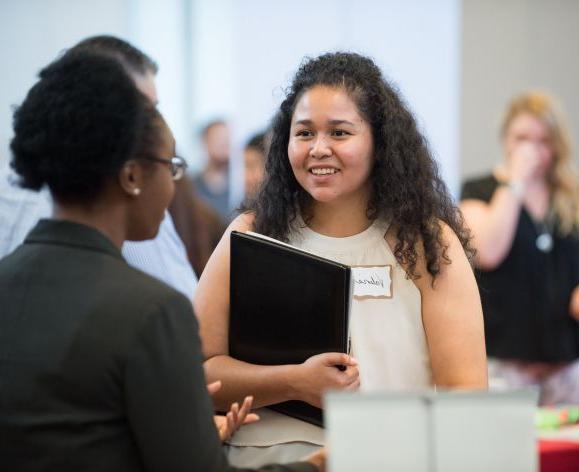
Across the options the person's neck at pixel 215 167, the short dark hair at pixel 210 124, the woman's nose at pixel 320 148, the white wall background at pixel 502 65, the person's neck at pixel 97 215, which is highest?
the white wall background at pixel 502 65

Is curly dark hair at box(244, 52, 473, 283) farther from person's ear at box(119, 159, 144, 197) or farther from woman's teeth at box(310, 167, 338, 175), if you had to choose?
person's ear at box(119, 159, 144, 197)

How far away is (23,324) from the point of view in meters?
1.31

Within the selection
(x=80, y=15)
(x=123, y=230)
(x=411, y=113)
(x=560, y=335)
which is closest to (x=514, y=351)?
(x=560, y=335)

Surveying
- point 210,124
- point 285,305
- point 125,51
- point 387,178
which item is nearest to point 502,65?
point 210,124

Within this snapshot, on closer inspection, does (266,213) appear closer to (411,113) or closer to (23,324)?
Answer: (411,113)

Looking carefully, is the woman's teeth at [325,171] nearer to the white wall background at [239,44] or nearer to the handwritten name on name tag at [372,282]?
the handwritten name on name tag at [372,282]

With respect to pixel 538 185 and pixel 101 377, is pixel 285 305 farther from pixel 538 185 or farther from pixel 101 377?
pixel 538 185

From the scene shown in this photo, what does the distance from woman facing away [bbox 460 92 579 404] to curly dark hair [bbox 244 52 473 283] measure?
5.24 ft

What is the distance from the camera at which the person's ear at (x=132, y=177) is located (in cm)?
133

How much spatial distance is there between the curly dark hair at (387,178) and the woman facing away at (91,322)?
0.71 m

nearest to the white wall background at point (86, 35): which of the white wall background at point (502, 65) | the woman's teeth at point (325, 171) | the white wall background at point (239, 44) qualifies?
the white wall background at point (239, 44)

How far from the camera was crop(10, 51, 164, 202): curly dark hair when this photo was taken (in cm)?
129

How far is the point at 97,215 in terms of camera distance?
135cm

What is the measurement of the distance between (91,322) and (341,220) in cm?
84
